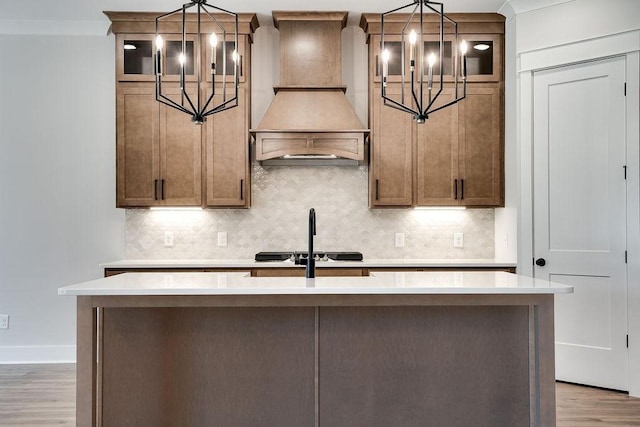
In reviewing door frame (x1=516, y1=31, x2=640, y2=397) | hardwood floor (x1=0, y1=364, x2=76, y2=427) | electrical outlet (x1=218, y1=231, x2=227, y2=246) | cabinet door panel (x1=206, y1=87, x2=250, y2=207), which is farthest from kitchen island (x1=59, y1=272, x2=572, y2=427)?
electrical outlet (x1=218, y1=231, x2=227, y2=246)

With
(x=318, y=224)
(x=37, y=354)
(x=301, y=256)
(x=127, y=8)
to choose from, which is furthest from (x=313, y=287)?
(x=37, y=354)

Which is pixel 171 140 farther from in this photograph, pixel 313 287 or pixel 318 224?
pixel 313 287

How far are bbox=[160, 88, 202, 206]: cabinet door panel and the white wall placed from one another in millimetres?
611

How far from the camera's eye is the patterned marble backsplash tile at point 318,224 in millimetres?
4723

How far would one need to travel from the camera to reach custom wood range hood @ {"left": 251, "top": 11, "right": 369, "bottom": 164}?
4.28 metres

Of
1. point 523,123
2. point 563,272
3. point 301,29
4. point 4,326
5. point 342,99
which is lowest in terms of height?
point 4,326

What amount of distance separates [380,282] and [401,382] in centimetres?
50

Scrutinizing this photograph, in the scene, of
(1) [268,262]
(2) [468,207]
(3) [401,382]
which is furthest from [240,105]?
(3) [401,382]

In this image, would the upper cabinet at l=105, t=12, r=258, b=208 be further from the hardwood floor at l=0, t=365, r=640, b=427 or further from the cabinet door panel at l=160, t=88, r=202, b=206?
the hardwood floor at l=0, t=365, r=640, b=427

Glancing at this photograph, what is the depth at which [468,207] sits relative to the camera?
4.50 m

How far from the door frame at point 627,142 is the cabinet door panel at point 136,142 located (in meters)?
3.04

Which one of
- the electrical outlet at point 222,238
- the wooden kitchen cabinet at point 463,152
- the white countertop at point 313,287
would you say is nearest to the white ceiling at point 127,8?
the wooden kitchen cabinet at point 463,152

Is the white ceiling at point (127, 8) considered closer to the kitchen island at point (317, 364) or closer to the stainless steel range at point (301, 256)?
the stainless steel range at point (301, 256)

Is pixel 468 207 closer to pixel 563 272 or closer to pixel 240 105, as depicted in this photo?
pixel 563 272
